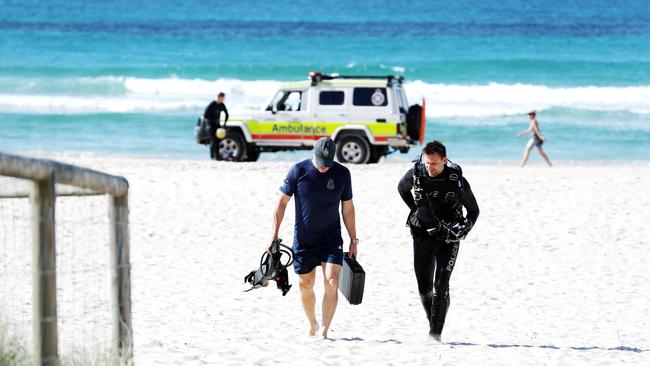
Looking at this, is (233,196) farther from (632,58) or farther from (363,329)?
(632,58)

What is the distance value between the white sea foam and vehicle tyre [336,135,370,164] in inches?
511

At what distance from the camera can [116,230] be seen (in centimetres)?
531

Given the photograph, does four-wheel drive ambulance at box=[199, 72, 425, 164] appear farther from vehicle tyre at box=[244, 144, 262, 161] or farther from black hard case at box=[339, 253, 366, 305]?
black hard case at box=[339, 253, 366, 305]

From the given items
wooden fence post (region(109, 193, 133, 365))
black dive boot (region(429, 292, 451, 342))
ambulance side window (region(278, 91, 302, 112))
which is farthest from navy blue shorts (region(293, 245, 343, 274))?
ambulance side window (region(278, 91, 302, 112))

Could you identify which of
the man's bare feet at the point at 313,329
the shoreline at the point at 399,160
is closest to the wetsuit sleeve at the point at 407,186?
the man's bare feet at the point at 313,329

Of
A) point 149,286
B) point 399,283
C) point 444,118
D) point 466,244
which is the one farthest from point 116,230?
point 444,118

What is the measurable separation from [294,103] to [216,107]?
4.66 ft

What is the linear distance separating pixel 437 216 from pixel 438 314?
71cm

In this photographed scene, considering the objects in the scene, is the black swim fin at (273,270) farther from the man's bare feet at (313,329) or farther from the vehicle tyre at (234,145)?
the vehicle tyre at (234,145)

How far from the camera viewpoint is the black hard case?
7.00 metres

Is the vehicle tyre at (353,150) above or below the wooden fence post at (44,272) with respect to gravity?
above

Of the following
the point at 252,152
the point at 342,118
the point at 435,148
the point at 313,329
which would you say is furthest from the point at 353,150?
the point at 435,148

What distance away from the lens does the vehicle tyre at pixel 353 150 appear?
20016 millimetres

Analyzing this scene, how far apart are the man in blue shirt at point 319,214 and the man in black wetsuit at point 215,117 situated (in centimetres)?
1268
